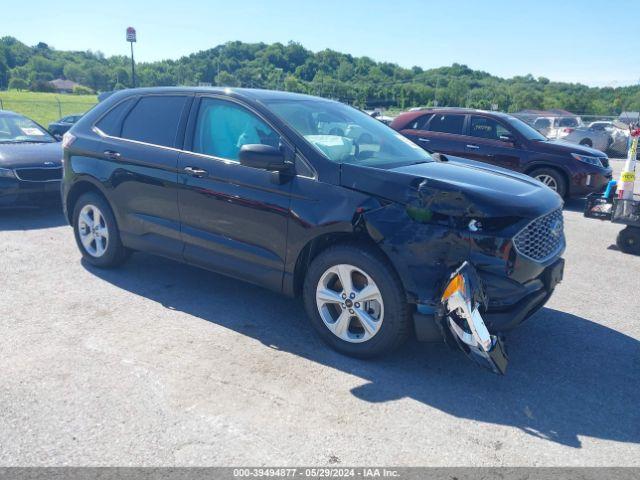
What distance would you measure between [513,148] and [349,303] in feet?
23.9

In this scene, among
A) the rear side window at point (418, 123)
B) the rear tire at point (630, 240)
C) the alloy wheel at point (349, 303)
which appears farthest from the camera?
the rear side window at point (418, 123)

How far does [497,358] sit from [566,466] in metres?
0.67

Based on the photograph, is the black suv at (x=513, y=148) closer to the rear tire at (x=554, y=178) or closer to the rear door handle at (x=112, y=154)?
the rear tire at (x=554, y=178)

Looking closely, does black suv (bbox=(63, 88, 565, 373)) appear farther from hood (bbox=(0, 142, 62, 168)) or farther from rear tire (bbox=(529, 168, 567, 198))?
rear tire (bbox=(529, 168, 567, 198))

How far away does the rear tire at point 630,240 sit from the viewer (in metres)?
6.61

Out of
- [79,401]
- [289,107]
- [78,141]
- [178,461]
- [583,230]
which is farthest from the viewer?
[583,230]

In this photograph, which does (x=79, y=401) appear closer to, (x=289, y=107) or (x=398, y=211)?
(x=398, y=211)

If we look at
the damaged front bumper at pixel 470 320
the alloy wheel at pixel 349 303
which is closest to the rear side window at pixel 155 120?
the alloy wheel at pixel 349 303

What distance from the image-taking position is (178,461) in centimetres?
266

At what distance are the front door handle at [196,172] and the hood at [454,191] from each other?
1246mm

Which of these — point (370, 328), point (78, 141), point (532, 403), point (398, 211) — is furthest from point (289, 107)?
point (532, 403)

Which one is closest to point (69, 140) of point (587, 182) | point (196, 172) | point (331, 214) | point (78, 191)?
point (78, 191)

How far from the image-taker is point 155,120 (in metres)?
4.89

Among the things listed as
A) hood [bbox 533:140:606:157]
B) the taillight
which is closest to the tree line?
hood [bbox 533:140:606:157]
